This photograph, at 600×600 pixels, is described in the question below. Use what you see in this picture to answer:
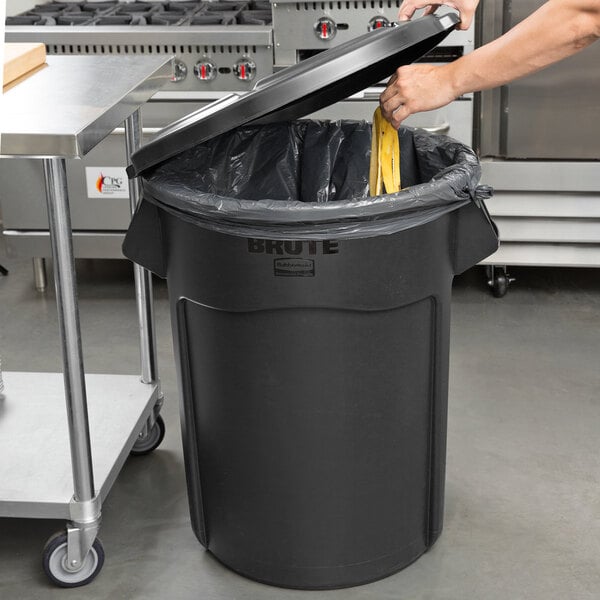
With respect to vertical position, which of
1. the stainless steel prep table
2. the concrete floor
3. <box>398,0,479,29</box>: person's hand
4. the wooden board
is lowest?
the concrete floor

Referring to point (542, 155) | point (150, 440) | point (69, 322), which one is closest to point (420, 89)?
point (69, 322)

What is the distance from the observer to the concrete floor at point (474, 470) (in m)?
1.85

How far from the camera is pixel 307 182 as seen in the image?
6.67ft

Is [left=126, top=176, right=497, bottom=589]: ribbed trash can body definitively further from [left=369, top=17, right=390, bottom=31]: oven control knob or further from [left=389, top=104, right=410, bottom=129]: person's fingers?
[left=369, top=17, right=390, bottom=31]: oven control knob

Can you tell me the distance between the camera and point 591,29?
1564 millimetres

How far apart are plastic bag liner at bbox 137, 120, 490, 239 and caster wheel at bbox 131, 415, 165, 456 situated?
0.64 meters

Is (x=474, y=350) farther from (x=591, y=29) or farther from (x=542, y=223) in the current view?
(x=591, y=29)

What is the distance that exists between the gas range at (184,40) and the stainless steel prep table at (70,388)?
0.85 meters

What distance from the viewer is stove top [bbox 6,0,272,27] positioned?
9.73ft

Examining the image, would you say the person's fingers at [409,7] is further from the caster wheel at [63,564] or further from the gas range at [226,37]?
the caster wheel at [63,564]

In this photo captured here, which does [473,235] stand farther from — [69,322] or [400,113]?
[69,322]

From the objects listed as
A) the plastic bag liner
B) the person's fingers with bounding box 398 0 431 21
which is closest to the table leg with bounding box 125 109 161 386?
the plastic bag liner

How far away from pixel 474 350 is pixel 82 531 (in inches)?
54.2

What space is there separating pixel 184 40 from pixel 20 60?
1123mm
